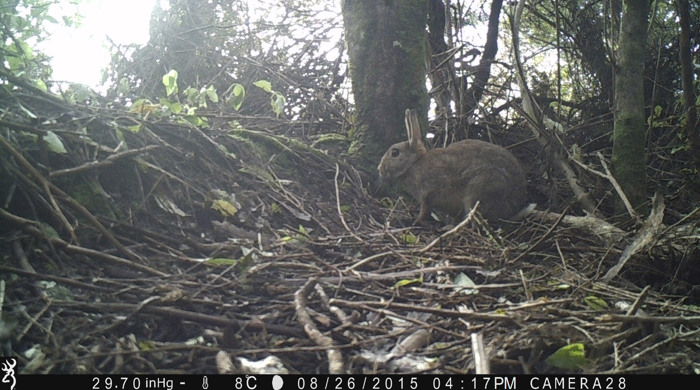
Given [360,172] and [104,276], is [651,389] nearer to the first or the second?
[104,276]

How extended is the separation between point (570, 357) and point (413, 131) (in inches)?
138

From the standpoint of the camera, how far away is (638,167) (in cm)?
457

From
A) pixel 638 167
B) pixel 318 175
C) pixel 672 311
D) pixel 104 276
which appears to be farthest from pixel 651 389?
pixel 318 175

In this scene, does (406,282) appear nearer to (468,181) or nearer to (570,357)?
(570,357)

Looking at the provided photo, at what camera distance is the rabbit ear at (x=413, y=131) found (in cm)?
550

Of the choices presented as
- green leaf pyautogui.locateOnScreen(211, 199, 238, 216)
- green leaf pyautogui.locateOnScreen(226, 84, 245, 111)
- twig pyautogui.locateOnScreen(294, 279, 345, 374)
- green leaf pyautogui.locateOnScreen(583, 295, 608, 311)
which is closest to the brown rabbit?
green leaf pyautogui.locateOnScreen(226, 84, 245, 111)

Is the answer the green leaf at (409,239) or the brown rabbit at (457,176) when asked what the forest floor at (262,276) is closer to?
the green leaf at (409,239)

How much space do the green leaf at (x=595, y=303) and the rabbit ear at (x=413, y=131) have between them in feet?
9.33

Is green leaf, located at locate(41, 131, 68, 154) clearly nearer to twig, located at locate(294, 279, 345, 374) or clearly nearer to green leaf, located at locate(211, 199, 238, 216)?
green leaf, located at locate(211, 199, 238, 216)

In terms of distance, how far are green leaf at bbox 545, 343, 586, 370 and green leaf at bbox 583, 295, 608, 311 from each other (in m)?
0.65

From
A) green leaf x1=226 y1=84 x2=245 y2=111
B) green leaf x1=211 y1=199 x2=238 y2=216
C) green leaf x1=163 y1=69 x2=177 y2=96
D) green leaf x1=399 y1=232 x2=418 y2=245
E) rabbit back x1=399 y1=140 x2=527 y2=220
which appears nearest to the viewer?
green leaf x1=211 y1=199 x2=238 y2=216

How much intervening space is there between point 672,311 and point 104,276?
9.20 feet

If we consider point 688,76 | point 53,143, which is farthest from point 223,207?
point 688,76

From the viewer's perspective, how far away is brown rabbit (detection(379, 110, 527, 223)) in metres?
5.37
